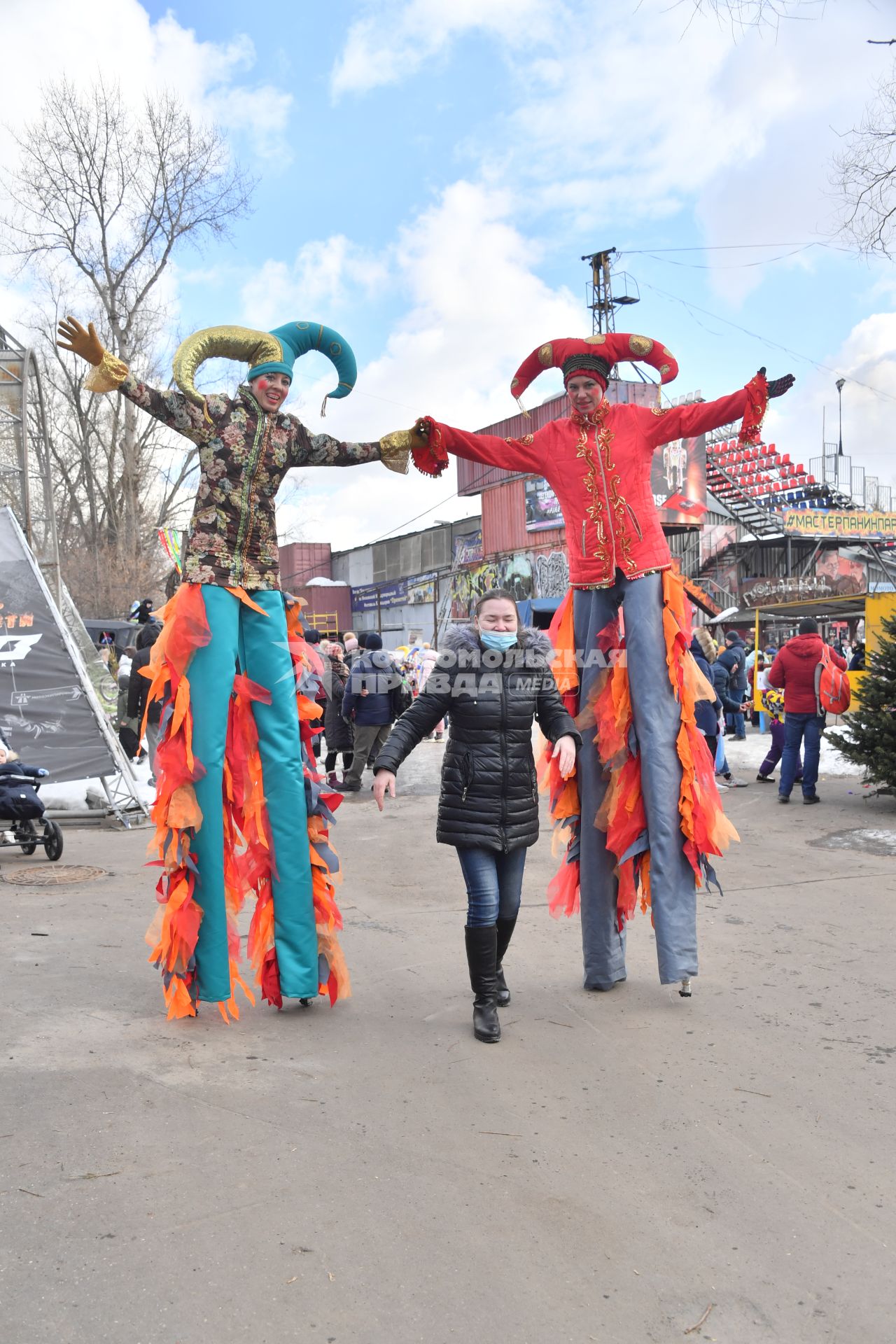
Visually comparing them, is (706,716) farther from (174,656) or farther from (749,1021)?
(174,656)

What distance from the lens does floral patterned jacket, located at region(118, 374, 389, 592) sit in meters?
3.97

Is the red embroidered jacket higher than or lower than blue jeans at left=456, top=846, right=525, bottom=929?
higher

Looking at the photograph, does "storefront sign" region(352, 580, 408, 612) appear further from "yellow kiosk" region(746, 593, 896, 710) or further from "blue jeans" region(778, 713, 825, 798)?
"blue jeans" region(778, 713, 825, 798)

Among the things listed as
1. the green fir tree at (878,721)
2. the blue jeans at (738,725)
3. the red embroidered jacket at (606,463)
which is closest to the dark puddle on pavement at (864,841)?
the green fir tree at (878,721)

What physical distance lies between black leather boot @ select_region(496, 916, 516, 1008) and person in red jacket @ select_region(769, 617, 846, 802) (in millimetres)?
6672

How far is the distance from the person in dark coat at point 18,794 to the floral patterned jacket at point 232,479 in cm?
406

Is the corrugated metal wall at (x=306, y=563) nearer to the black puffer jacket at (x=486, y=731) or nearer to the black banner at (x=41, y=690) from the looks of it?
the black banner at (x=41, y=690)

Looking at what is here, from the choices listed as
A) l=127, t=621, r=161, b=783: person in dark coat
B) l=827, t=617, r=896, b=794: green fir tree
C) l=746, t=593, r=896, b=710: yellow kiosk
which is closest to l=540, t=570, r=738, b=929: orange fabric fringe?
l=827, t=617, r=896, b=794: green fir tree

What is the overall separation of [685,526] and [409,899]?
27.6 metres

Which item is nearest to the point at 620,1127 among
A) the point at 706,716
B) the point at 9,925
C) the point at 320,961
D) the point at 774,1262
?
the point at 774,1262

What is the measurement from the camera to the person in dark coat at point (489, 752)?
3980 millimetres

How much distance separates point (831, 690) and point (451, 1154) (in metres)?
8.28

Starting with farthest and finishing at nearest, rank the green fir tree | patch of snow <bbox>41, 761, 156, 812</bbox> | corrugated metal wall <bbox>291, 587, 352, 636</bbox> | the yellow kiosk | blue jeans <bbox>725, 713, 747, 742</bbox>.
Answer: corrugated metal wall <bbox>291, 587, 352, 636</bbox> → blue jeans <bbox>725, 713, 747, 742</bbox> → the yellow kiosk → patch of snow <bbox>41, 761, 156, 812</bbox> → the green fir tree

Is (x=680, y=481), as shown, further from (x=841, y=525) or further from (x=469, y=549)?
(x=469, y=549)
